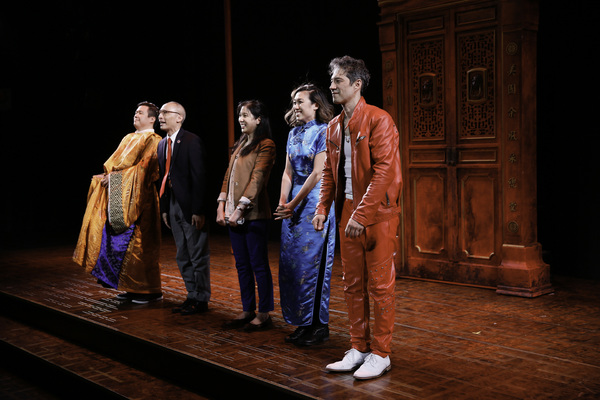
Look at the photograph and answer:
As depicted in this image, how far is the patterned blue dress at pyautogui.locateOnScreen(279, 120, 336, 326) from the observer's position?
3.42m

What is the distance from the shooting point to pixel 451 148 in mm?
4777

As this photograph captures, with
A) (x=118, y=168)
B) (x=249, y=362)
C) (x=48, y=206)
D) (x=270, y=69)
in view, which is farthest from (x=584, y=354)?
(x=48, y=206)

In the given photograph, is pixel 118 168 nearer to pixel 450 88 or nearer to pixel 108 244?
pixel 108 244

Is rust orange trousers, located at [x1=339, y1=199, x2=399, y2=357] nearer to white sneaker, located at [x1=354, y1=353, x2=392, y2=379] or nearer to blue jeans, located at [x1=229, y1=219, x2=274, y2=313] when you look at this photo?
white sneaker, located at [x1=354, y1=353, x2=392, y2=379]

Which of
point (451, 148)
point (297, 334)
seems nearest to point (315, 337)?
point (297, 334)

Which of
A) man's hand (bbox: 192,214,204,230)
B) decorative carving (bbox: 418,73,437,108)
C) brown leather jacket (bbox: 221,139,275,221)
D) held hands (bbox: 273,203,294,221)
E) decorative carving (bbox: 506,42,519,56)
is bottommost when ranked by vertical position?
man's hand (bbox: 192,214,204,230)

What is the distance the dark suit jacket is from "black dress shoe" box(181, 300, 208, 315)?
524mm

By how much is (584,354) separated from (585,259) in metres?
1.96

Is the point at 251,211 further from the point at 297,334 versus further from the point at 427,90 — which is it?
the point at 427,90

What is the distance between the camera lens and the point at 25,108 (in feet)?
29.4

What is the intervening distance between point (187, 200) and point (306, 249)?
1085 mm

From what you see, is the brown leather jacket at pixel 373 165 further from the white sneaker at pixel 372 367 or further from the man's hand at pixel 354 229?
the white sneaker at pixel 372 367

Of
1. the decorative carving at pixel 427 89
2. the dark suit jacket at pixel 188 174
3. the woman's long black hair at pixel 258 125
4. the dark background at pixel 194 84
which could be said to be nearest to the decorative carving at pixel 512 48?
the decorative carving at pixel 427 89

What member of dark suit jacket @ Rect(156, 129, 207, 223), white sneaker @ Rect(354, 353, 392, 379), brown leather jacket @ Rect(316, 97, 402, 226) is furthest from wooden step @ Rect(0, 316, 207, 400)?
brown leather jacket @ Rect(316, 97, 402, 226)
